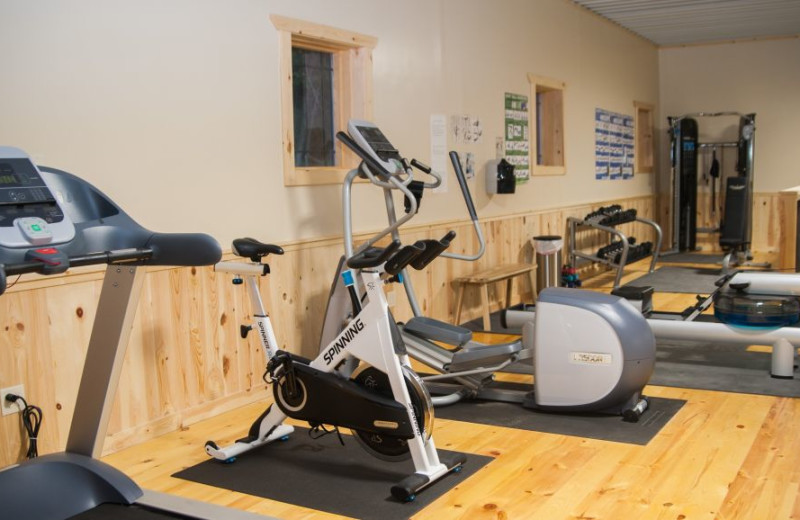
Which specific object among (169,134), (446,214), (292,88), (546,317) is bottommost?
(546,317)

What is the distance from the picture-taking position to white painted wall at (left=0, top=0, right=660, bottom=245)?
3535 mm

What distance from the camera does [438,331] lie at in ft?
14.0

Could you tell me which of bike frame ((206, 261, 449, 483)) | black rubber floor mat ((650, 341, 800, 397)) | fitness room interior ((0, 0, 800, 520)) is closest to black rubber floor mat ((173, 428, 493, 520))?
fitness room interior ((0, 0, 800, 520))

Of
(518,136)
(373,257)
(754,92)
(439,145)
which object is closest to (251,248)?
(373,257)

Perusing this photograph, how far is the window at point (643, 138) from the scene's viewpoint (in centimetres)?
1088

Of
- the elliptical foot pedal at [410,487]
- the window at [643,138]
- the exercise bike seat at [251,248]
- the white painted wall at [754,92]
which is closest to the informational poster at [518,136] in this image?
the window at [643,138]

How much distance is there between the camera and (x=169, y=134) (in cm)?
407

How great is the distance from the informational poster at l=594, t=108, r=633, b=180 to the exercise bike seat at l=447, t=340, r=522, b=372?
5521mm

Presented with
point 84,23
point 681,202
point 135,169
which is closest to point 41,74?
point 84,23

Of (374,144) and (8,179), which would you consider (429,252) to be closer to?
(374,144)

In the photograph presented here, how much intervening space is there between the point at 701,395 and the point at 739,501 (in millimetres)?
1512

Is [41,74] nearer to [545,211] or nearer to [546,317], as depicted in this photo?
[546,317]

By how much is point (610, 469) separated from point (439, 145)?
3346 millimetres

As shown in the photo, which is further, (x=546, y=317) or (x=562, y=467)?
(x=546, y=317)
